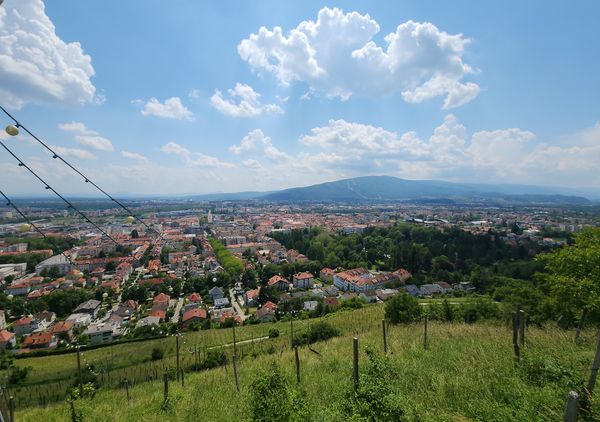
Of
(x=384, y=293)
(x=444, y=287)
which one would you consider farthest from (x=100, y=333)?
(x=444, y=287)

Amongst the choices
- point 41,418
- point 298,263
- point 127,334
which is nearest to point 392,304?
point 41,418

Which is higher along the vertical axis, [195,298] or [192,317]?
[192,317]

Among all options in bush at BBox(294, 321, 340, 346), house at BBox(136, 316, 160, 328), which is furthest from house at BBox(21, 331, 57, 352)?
bush at BBox(294, 321, 340, 346)

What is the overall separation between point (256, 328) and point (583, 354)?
19.6m

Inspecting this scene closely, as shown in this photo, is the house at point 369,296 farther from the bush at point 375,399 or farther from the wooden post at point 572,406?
the wooden post at point 572,406

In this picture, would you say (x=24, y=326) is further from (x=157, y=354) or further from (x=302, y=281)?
(x=302, y=281)

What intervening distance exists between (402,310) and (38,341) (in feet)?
83.1

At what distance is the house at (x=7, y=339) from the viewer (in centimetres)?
1967

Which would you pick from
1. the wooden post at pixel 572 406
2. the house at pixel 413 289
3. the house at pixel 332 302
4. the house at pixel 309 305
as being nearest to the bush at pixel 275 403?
the wooden post at pixel 572 406

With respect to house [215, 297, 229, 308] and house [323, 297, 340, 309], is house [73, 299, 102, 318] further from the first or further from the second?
house [323, 297, 340, 309]

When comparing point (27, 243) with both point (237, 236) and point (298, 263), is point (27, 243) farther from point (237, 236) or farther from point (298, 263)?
point (298, 263)

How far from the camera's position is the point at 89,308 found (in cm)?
2666

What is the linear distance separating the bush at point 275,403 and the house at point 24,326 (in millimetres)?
28845

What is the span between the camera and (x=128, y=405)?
6.79 m
